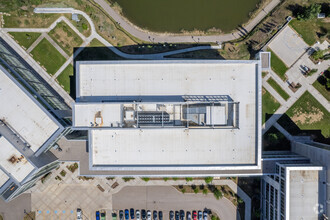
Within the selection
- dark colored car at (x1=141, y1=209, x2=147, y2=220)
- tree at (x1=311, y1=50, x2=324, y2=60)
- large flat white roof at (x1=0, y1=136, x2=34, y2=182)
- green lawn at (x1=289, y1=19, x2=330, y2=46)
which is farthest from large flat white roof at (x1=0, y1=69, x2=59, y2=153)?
tree at (x1=311, y1=50, x2=324, y2=60)

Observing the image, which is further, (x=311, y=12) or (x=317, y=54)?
(x=317, y=54)

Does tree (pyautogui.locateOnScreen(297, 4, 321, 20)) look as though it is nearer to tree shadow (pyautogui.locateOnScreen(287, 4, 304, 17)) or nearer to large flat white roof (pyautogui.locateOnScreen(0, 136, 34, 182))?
tree shadow (pyautogui.locateOnScreen(287, 4, 304, 17))

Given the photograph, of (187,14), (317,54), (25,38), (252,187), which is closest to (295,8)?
(317,54)

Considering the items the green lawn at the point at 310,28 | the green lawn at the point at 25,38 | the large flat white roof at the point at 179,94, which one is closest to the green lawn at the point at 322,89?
the green lawn at the point at 310,28

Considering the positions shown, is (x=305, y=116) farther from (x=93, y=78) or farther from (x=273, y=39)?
(x=93, y=78)

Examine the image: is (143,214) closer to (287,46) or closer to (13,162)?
(13,162)

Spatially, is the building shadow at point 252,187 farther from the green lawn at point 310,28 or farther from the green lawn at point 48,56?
the green lawn at point 48,56
